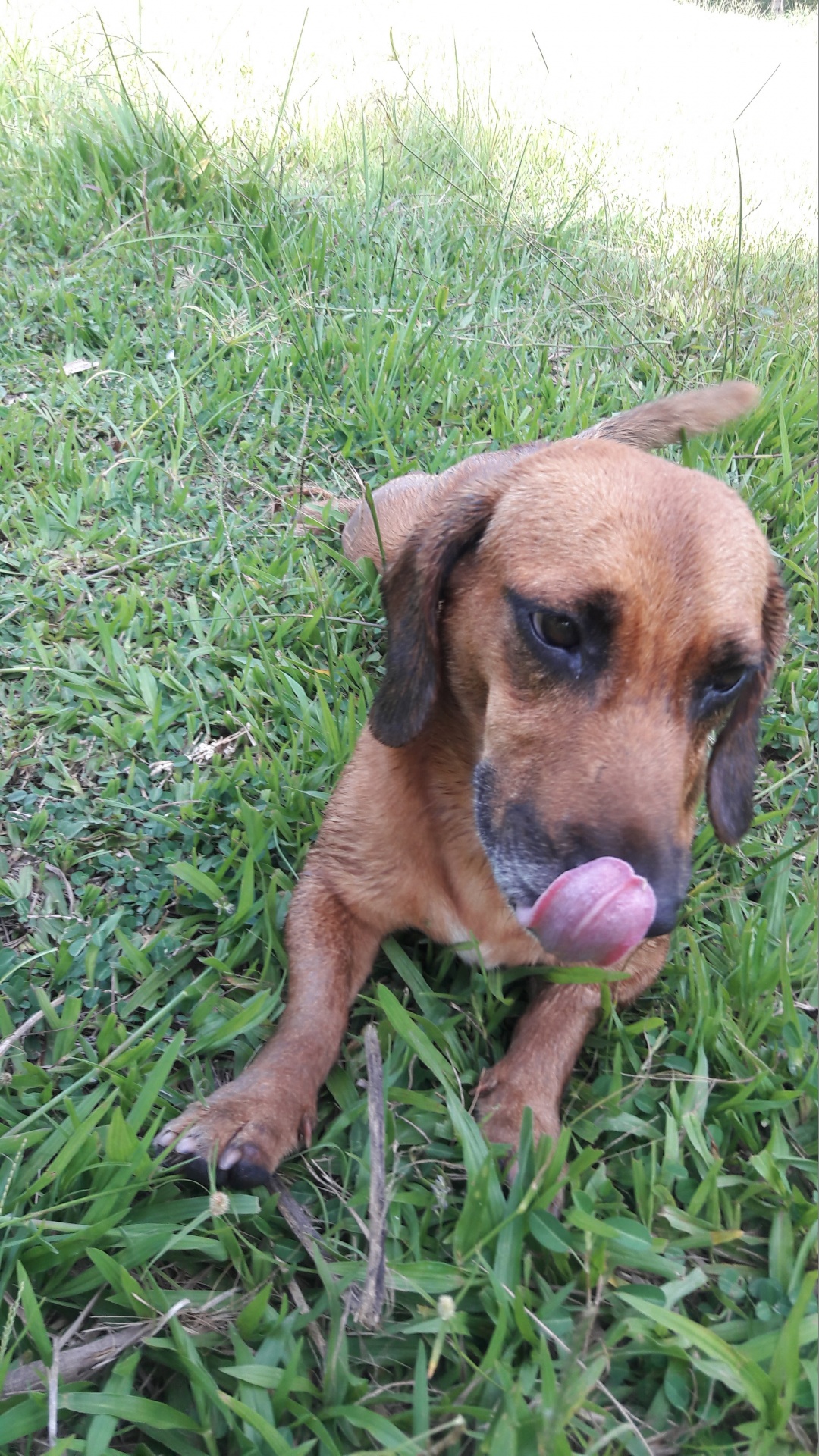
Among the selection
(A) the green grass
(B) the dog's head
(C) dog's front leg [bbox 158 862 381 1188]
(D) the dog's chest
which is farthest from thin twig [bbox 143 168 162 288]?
(D) the dog's chest

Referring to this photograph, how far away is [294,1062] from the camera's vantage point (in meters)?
2.08

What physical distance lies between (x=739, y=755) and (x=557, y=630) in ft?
2.64

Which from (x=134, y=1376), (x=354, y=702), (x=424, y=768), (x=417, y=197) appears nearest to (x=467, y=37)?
(x=417, y=197)

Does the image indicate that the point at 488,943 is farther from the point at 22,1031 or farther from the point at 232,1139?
the point at 22,1031

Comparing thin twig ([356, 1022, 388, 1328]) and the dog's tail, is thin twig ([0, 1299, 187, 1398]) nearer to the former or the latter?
thin twig ([356, 1022, 388, 1328])

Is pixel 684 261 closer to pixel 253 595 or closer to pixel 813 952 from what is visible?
pixel 253 595

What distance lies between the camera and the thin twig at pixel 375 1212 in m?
1.56

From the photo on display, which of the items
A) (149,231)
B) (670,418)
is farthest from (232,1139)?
(149,231)

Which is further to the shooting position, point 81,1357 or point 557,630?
point 557,630

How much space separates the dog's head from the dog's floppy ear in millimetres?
144

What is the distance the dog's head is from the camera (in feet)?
5.92

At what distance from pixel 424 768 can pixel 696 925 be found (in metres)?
0.93

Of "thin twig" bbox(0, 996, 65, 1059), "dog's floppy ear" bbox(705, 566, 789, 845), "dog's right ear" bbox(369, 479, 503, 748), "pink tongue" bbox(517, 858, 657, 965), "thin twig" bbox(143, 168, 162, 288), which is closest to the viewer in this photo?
"pink tongue" bbox(517, 858, 657, 965)

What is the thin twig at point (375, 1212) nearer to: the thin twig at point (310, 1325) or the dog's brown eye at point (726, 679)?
the thin twig at point (310, 1325)
